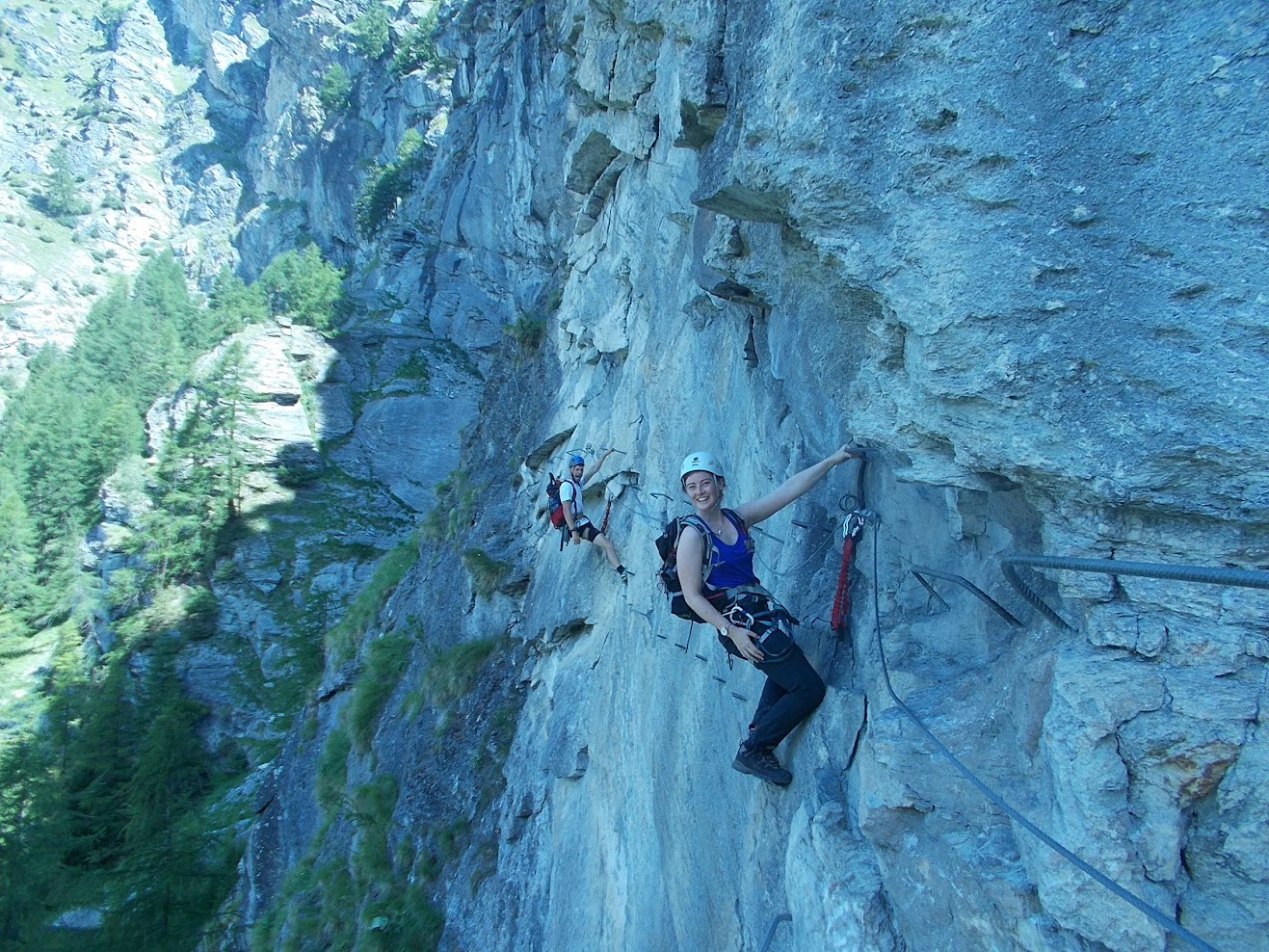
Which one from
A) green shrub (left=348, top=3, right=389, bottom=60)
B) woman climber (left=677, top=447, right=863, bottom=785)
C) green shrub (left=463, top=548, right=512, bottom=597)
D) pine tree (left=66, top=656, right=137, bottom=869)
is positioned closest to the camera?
woman climber (left=677, top=447, right=863, bottom=785)

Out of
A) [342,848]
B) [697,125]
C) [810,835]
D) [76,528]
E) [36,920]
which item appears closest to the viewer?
[810,835]

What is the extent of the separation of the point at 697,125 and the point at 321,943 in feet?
40.4

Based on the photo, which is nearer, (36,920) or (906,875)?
(906,875)

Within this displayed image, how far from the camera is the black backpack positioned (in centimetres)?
434

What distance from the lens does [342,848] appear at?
13484 millimetres

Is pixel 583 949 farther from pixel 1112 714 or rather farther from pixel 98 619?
pixel 98 619

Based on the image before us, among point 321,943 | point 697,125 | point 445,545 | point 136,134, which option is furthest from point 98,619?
point 136,134

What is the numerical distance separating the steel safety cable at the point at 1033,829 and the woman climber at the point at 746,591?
469mm

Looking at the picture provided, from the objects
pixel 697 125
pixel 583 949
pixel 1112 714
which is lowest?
pixel 583 949

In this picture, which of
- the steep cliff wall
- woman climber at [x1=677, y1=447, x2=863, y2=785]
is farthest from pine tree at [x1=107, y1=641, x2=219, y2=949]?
woman climber at [x1=677, y1=447, x2=863, y2=785]

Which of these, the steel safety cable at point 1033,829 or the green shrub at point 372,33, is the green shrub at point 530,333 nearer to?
the steel safety cable at point 1033,829

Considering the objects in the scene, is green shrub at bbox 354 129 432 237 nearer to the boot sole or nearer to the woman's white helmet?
the woman's white helmet

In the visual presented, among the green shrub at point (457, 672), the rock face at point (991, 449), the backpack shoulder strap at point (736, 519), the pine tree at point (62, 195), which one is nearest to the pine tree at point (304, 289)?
the green shrub at point (457, 672)

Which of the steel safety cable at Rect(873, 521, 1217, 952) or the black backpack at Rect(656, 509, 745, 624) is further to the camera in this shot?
the black backpack at Rect(656, 509, 745, 624)
